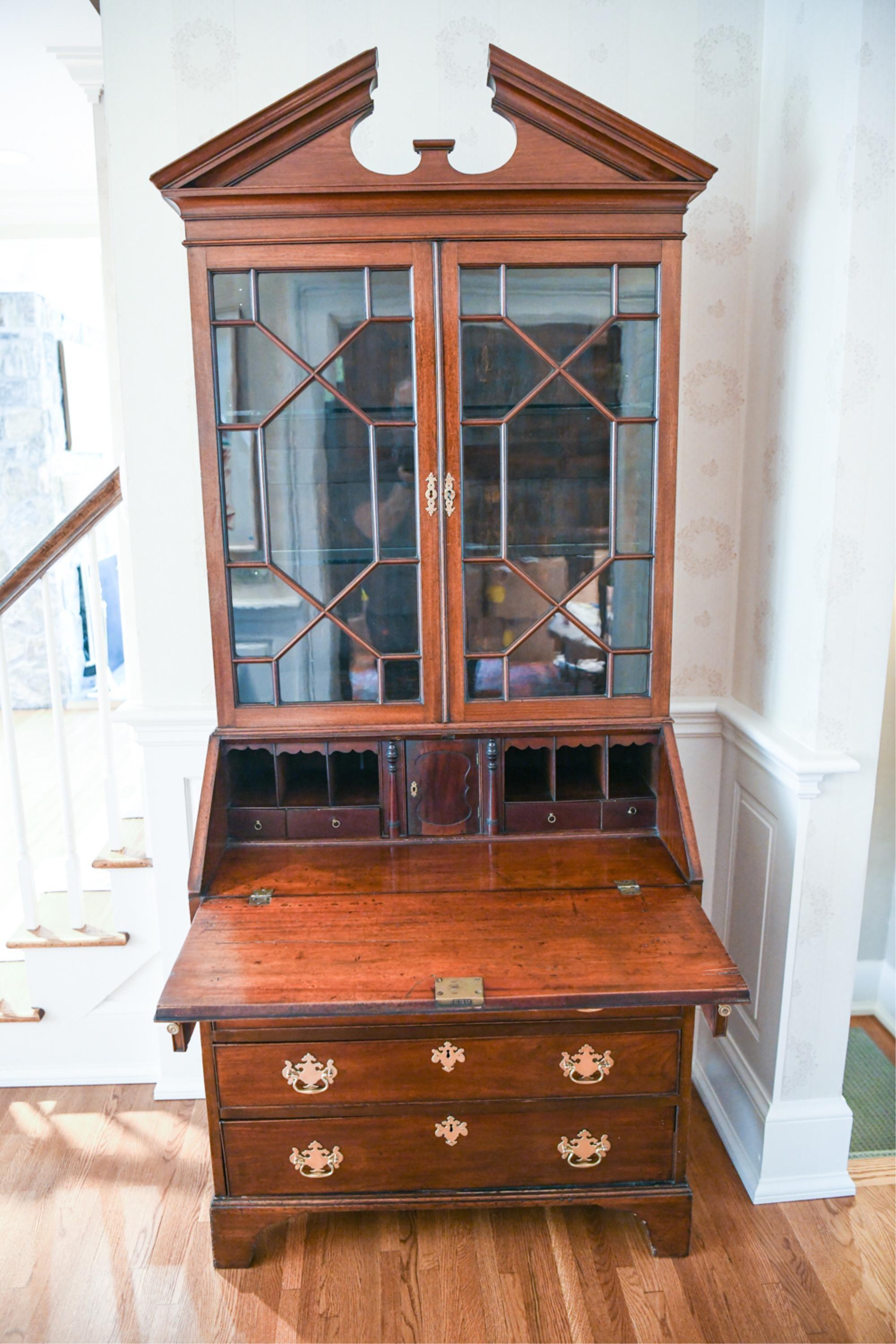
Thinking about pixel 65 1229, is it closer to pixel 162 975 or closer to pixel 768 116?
pixel 162 975

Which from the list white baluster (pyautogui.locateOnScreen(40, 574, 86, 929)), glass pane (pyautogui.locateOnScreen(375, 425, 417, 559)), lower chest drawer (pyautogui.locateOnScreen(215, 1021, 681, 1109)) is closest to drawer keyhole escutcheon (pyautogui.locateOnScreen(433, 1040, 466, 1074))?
lower chest drawer (pyautogui.locateOnScreen(215, 1021, 681, 1109))

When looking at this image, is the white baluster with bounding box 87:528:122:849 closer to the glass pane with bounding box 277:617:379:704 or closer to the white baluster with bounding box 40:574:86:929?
the white baluster with bounding box 40:574:86:929

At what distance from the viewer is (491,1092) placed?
1.66 metres

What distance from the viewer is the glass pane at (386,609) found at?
69.0 inches

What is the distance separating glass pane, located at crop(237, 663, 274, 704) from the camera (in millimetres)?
1784

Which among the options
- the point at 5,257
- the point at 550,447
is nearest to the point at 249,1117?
the point at 550,447

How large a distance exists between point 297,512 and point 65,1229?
1.55 m

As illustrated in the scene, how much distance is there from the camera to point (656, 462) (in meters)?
1.72

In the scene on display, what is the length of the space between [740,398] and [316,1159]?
1.82 m

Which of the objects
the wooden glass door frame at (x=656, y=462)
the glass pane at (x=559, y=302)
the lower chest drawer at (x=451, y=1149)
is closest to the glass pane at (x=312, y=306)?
the wooden glass door frame at (x=656, y=462)

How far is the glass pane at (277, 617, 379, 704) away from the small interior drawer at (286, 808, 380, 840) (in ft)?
0.85

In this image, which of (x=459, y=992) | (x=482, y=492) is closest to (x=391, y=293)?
(x=482, y=492)

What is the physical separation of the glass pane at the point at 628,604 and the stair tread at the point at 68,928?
1.46 meters

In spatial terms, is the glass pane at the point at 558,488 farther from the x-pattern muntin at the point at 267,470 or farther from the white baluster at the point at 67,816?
the white baluster at the point at 67,816
